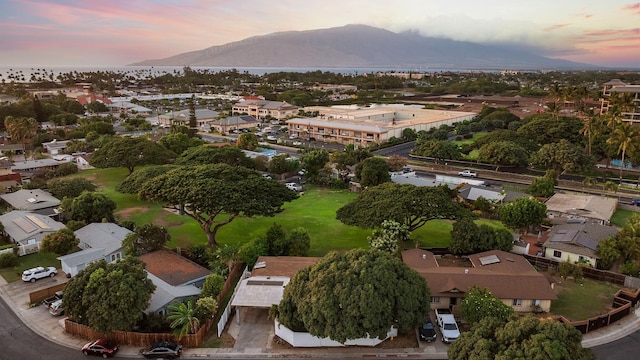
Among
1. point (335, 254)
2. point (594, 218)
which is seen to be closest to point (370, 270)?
point (335, 254)

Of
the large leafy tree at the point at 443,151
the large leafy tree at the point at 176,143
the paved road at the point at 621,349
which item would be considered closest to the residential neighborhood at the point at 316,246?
the large leafy tree at the point at 443,151

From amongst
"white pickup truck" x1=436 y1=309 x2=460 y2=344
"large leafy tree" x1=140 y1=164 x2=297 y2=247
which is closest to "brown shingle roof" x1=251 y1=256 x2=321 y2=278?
"large leafy tree" x1=140 y1=164 x2=297 y2=247

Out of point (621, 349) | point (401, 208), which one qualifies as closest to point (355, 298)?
point (401, 208)

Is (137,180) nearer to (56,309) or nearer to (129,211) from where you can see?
(129,211)

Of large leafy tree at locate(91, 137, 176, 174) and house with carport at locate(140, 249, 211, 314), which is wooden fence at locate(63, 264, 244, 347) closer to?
house with carport at locate(140, 249, 211, 314)

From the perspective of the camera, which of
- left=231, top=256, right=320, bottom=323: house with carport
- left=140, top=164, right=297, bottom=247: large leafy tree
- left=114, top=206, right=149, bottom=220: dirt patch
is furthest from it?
left=114, top=206, right=149, bottom=220: dirt patch

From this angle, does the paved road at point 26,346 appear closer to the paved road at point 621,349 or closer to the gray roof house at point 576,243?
the paved road at point 621,349
